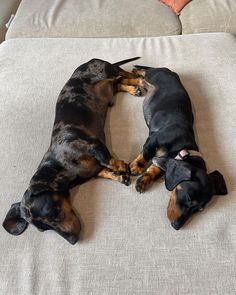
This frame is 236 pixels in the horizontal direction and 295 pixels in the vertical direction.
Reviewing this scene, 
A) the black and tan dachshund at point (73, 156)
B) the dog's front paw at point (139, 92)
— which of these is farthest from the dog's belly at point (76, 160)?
the dog's front paw at point (139, 92)

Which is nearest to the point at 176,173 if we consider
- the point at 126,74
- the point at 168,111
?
the point at 168,111

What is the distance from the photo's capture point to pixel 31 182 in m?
1.22

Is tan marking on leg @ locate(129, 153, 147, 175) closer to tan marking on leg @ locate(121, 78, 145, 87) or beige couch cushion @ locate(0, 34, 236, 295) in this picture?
beige couch cushion @ locate(0, 34, 236, 295)

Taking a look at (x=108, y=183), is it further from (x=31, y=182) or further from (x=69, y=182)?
(x=31, y=182)

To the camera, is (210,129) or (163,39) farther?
(163,39)

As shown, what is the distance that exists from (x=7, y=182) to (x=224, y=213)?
809 millimetres

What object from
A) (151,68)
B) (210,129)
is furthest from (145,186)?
(151,68)

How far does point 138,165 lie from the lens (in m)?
1.35

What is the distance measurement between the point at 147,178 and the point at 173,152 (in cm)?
16

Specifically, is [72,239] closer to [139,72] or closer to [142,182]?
[142,182]

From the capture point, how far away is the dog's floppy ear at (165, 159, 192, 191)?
1177 mm

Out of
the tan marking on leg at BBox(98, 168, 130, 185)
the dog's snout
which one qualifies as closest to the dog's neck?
the tan marking on leg at BBox(98, 168, 130, 185)

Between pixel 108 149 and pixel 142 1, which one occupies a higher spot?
pixel 142 1

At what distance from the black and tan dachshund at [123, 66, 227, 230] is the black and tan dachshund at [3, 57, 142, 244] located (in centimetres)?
9
